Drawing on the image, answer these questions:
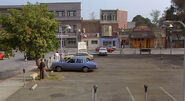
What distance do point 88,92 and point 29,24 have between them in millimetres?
7464

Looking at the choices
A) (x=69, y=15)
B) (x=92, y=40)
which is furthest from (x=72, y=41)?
(x=69, y=15)

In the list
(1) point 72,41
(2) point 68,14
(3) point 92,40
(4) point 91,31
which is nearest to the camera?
(2) point 68,14

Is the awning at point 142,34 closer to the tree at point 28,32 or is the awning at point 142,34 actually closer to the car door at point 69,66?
the car door at point 69,66

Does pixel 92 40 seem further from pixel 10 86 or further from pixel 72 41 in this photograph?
pixel 10 86

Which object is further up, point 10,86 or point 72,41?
point 72,41

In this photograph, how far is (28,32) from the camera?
14.9 metres

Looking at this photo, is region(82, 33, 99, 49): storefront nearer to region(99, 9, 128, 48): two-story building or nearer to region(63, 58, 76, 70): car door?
region(99, 9, 128, 48): two-story building

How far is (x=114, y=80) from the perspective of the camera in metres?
15.7

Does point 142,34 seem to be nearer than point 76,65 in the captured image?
No

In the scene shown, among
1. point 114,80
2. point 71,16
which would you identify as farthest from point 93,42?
point 114,80

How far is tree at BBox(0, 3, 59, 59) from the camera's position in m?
15.1

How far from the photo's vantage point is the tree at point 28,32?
49.5 ft

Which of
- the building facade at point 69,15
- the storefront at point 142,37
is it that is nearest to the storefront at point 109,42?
the storefront at point 142,37

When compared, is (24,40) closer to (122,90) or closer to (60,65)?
(60,65)
